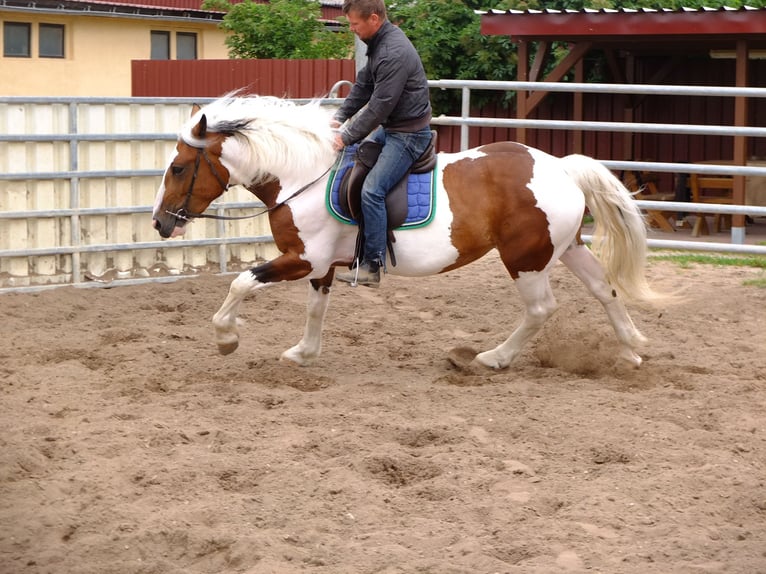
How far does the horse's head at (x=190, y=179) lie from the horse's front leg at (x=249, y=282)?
602 millimetres

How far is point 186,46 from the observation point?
1101 inches

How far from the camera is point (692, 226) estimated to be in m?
14.4

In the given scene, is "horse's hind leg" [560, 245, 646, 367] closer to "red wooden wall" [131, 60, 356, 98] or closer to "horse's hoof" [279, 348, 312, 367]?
"horse's hoof" [279, 348, 312, 367]

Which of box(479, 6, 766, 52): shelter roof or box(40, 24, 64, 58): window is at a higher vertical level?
box(40, 24, 64, 58): window

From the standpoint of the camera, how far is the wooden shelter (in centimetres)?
1332

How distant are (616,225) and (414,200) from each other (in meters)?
1.38

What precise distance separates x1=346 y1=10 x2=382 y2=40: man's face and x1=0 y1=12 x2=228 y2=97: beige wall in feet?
63.4

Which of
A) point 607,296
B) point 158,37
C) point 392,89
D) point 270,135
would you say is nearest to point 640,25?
point 607,296

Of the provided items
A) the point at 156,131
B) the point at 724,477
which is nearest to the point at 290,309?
the point at 156,131

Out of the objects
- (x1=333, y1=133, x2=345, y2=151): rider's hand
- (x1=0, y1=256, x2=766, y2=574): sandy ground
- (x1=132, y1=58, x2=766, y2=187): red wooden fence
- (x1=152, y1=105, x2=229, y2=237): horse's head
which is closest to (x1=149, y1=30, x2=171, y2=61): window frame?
(x1=132, y1=58, x2=766, y2=187): red wooden fence

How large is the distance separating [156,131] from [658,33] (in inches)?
262

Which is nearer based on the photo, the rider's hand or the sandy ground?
the sandy ground

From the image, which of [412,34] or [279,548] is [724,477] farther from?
[412,34]

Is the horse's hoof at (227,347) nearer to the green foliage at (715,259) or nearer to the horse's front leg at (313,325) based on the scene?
the horse's front leg at (313,325)
